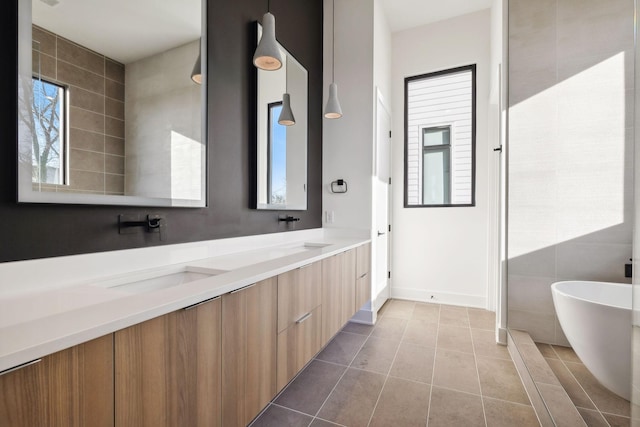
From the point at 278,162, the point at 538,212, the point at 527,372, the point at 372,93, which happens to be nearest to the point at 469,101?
the point at 372,93

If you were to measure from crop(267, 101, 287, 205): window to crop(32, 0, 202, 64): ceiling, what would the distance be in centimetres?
78

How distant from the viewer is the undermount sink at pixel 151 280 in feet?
3.63

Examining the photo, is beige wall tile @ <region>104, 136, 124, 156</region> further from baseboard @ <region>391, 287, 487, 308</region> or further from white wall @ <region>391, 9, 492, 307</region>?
baseboard @ <region>391, 287, 487, 308</region>

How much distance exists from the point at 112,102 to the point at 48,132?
0.25 metres

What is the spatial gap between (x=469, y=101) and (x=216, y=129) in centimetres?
305

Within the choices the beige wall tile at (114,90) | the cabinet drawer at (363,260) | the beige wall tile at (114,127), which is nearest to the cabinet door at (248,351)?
the beige wall tile at (114,127)

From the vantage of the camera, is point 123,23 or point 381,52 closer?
point 123,23

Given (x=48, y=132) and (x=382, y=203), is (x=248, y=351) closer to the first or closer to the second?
(x=48, y=132)

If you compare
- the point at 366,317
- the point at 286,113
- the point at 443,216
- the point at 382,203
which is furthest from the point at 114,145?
the point at 443,216

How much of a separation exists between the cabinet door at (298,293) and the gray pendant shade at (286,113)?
47.5 inches

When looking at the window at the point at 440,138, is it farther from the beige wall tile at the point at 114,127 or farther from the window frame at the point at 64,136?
the window frame at the point at 64,136

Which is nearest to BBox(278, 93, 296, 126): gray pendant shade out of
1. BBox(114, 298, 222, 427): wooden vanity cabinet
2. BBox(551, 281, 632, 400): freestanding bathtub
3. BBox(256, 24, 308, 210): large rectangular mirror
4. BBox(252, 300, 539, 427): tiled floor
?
BBox(256, 24, 308, 210): large rectangular mirror

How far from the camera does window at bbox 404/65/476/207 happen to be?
3436mm

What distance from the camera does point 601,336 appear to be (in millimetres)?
1659
